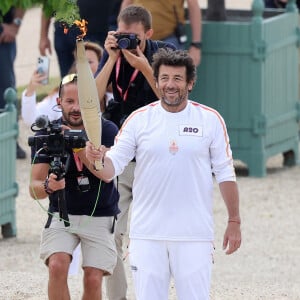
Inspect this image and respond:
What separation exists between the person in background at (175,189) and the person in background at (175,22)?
5924 millimetres

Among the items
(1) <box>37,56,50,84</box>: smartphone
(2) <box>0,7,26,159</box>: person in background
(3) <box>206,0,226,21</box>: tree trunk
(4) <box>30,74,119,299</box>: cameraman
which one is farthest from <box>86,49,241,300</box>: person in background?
(3) <box>206,0,226,21</box>: tree trunk

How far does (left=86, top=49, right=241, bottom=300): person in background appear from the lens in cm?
697

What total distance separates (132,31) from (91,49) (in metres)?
1.48

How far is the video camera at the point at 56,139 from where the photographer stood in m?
7.21

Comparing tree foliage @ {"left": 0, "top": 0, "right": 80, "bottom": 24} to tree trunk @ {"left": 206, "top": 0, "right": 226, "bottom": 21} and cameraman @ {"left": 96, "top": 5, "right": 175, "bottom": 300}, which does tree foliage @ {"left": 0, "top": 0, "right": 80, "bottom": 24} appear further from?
tree trunk @ {"left": 206, "top": 0, "right": 226, "bottom": 21}

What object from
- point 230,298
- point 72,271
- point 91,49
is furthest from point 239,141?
point 72,271

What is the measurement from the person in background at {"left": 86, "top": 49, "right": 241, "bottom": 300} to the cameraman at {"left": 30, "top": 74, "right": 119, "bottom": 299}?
49 centimetres

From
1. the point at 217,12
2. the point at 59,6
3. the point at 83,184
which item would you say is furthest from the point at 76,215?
the point at 217,12

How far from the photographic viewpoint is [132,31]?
27.8 feet

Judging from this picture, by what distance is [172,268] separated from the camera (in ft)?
23.0

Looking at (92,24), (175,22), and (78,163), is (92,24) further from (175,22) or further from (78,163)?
(78,163)

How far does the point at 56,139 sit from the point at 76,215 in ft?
2.07

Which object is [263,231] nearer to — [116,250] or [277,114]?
[277,114]

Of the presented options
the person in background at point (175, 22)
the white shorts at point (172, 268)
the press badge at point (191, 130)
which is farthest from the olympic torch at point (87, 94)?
the person in background at point (175, 22)
